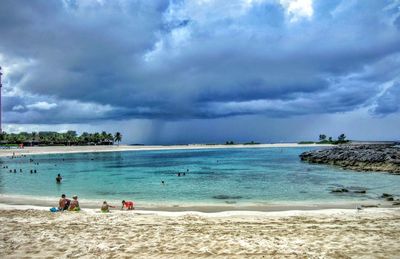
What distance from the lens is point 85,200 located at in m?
30.0

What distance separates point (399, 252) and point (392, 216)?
7.87 metres

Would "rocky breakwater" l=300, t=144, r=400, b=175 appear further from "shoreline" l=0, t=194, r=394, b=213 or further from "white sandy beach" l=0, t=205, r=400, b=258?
"white sandy beach" l=0, t=205, r=400, b=258

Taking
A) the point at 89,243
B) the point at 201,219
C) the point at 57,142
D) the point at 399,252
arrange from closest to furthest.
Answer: the point at 399,252 < the point at 89,243 < the point at 201,219 < the point at 57,142

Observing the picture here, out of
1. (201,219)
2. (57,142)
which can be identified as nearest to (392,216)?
(201,219)

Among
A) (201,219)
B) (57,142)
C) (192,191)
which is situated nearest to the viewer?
(201,219)

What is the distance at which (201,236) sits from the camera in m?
14.4

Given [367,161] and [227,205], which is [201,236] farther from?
[367,161]

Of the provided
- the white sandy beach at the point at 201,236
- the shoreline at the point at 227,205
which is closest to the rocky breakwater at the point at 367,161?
the shoreline at the point at 227,205

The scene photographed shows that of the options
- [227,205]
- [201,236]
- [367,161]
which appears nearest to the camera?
[201,236]

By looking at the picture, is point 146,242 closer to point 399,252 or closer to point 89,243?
point 89,243

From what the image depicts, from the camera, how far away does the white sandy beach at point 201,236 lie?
40.0ft

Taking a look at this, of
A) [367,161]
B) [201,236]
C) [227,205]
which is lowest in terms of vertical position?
[227,205]

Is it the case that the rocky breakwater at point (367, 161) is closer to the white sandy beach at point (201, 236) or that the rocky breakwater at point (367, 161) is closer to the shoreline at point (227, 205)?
the shoreline at point (227, 205)

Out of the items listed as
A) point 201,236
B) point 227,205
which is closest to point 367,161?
point 227,205
